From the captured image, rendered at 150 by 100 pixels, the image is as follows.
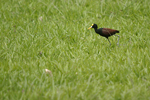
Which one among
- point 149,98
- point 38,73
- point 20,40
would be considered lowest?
point 149,98

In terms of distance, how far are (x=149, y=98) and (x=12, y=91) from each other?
6.14 feet

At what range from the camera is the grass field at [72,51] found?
2797 mm

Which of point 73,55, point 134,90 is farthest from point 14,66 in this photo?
point 134,90

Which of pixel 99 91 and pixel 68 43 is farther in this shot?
pixel 68 43

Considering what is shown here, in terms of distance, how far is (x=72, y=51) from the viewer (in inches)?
163

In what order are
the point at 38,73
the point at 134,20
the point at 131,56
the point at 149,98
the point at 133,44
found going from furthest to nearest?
the point at 134,20
the point at 133,44
the point at 131,56
the point at 38,73
the point at 149,98

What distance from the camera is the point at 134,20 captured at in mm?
5664

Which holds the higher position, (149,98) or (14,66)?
(14,66)

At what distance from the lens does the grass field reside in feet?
9.18

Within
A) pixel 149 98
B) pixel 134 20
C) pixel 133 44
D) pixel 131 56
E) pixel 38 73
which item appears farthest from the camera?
pixel 134 20

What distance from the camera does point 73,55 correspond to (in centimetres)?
397

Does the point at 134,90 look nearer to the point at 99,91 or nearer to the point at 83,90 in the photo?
the point at 99,91

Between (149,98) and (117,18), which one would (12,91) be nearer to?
(149,98)

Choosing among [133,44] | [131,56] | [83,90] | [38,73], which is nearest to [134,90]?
[83,90]
